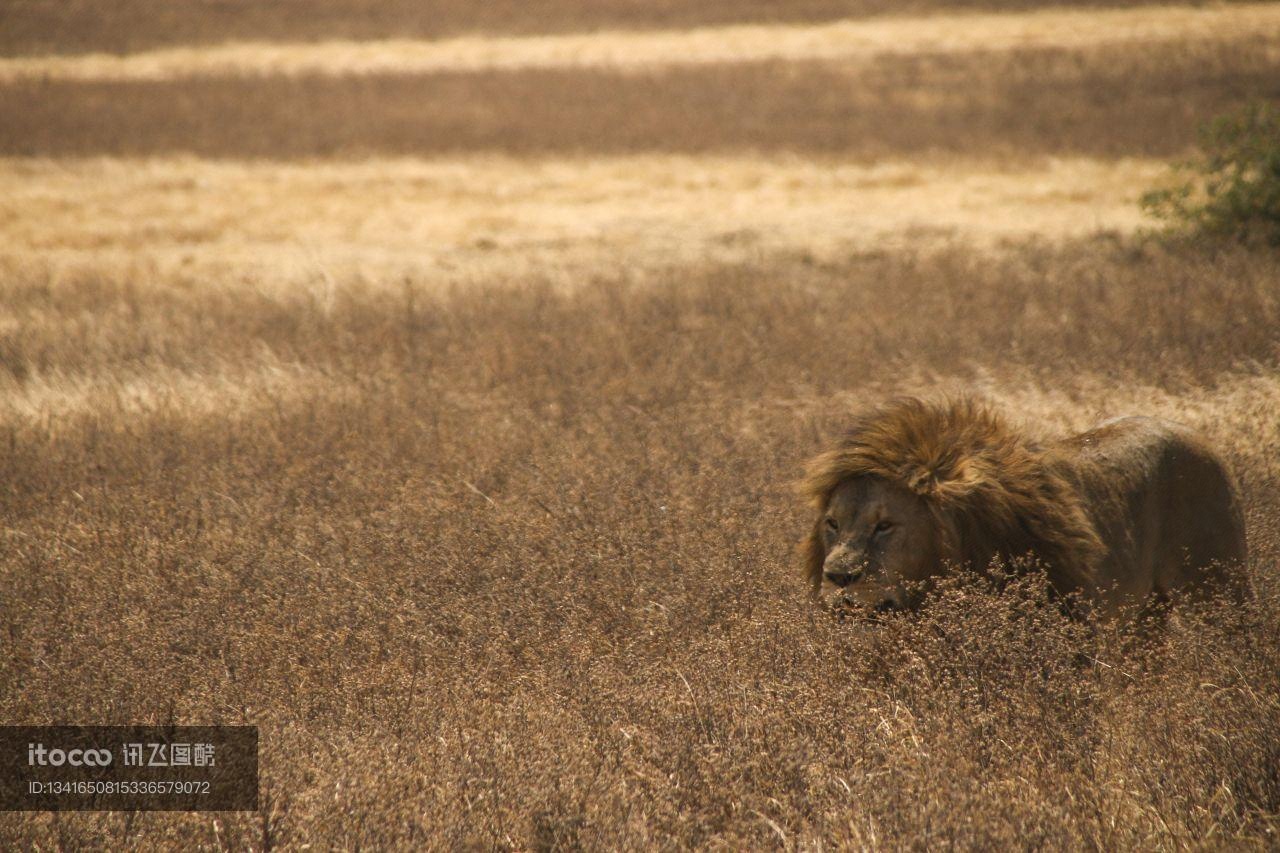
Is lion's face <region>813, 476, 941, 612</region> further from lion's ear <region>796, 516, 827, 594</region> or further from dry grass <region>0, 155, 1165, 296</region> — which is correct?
dry grass <region>0, 155, 1165, 296</region>

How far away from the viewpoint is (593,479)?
596 centimetres

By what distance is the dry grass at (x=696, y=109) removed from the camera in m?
21.0

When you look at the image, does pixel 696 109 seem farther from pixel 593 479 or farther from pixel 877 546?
pixel 877 546

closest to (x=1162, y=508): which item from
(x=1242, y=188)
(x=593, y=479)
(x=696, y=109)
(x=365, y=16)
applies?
(x=593, y=479)

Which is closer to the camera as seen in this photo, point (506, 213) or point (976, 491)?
point (976, 491)

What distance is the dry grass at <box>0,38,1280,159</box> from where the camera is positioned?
829 inches

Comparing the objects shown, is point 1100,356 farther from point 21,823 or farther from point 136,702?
point 21,823

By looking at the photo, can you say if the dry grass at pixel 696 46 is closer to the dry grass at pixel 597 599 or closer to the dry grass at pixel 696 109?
the dry grass at pixel 696 109

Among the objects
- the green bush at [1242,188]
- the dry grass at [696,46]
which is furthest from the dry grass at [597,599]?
the dry grass at [696,46]

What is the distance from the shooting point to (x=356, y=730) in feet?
11.9

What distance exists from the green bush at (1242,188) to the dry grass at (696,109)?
7.33 m

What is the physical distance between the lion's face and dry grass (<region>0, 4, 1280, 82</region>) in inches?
1009

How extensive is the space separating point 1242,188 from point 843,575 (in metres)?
9.73

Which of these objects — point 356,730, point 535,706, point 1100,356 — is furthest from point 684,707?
point 1100,356
